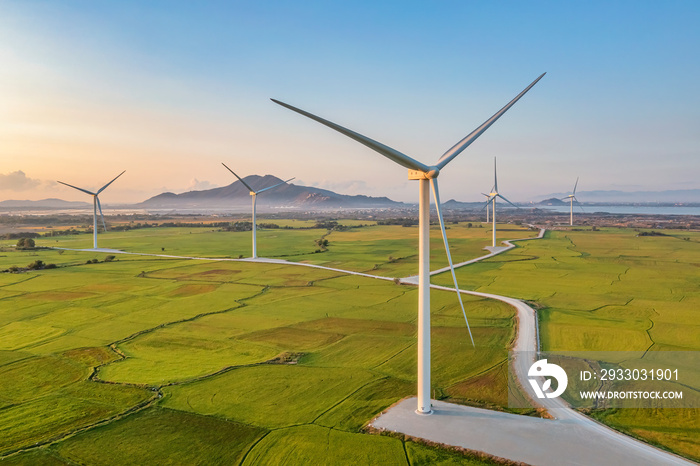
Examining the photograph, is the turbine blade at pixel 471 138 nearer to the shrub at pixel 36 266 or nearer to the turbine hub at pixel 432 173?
the turbine hub at pixel 432 173

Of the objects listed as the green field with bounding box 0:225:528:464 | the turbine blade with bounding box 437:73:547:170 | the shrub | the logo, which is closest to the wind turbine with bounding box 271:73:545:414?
the turbine blade with bounding box 437:73:547:170

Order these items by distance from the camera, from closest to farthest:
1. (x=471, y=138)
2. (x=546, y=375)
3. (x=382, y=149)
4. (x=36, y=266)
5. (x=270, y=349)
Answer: (x=382, y=149) → (x=471, y=138) → (x=546, y=375) → (x=270, y=349) → (x=36, y=266)

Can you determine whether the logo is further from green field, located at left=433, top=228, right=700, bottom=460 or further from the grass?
the grass

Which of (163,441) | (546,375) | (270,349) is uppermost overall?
(546,375)

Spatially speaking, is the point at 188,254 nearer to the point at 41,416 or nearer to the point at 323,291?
the point at 323,291

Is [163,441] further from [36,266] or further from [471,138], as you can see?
[36,266]

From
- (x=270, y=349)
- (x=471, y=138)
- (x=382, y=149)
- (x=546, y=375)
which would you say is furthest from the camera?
(x=270, y=349)

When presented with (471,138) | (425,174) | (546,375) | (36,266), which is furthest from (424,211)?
(36,266)
